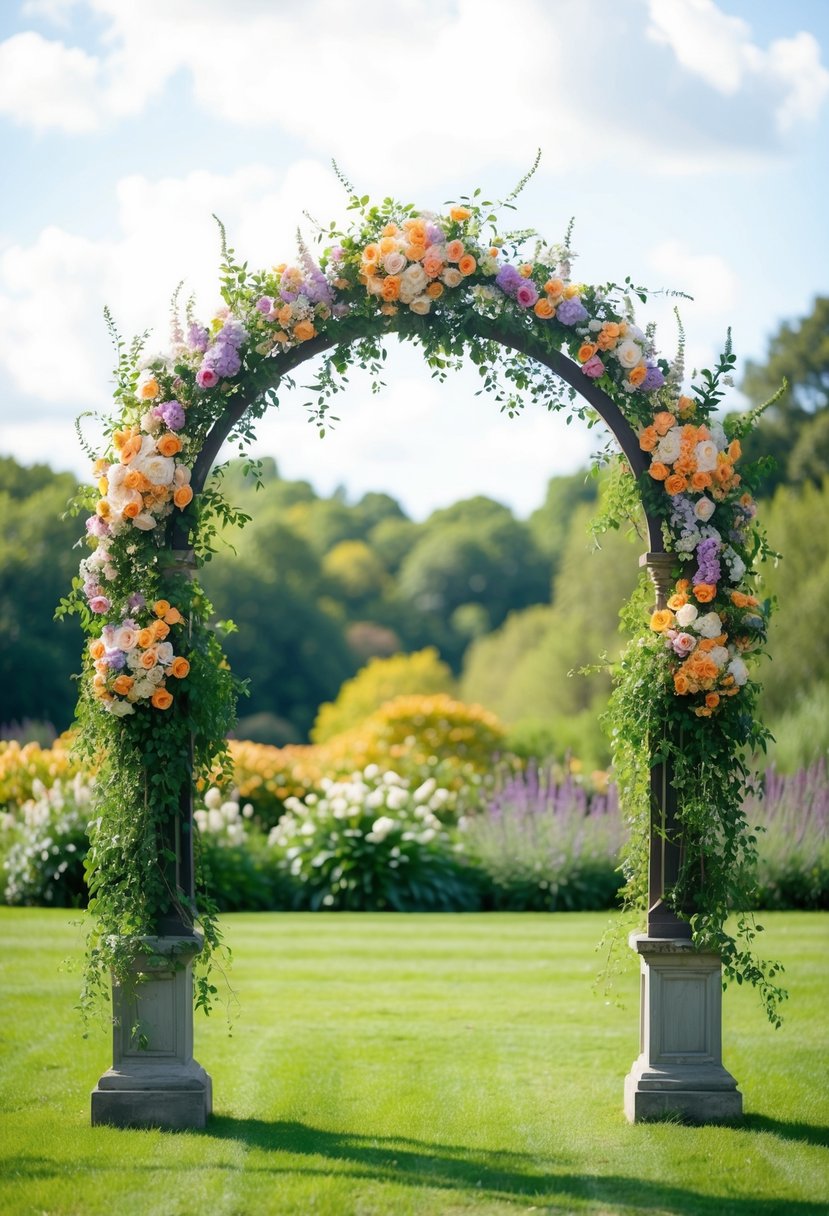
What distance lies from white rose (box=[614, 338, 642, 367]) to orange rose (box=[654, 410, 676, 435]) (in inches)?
9.1

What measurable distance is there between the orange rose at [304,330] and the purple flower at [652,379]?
134 centimetres

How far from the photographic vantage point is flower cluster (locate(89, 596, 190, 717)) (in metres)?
4.89

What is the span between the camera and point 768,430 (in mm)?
29422

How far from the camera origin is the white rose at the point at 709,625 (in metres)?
5.00

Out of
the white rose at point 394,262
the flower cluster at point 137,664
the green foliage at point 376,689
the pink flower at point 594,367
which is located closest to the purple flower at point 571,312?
the pink flower at point 594,367

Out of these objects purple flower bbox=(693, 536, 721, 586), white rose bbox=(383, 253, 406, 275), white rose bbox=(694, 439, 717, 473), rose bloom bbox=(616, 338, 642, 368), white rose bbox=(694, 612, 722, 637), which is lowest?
white rose bbox=(694, 612, 722, 637)

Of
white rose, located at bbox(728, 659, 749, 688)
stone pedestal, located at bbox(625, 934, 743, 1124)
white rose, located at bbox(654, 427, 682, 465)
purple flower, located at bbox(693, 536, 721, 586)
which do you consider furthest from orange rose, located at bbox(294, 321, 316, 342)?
stone pedestal, located at bbox(625, 934, 743, 1124)

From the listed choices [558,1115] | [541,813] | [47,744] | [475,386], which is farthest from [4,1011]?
[47,744]

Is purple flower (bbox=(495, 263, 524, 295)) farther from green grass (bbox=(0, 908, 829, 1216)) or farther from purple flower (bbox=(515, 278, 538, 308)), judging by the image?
green grass (bbox=(0, 908, 829, 1216))

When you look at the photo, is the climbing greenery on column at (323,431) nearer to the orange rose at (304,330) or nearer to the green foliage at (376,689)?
the orange rose at (304,330)

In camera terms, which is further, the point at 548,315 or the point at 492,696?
the point at 492,696

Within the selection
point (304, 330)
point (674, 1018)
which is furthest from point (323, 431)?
point (674, 1018)

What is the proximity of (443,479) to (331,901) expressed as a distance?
36.1m

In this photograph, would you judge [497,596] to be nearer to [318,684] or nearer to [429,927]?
[318,684]
